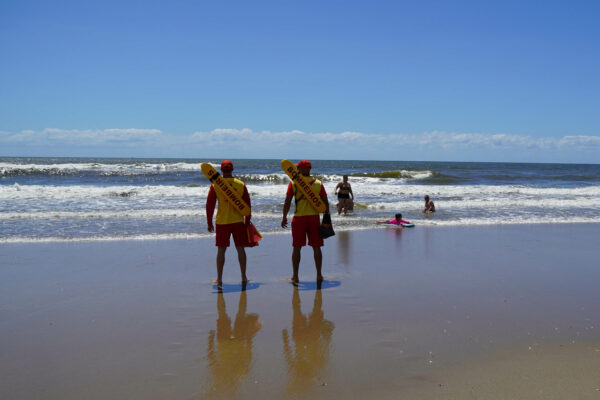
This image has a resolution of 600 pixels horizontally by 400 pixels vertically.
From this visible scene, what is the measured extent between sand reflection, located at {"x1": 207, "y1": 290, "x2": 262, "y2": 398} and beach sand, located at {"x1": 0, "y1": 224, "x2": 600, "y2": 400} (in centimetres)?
2

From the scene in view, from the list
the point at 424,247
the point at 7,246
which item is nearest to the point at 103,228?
the point at 7,246

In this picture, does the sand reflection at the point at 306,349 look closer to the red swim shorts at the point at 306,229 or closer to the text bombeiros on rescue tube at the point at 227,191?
the red swim shorts at the point at 306,229

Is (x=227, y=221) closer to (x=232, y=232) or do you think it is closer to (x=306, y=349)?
(x=232, y=232)

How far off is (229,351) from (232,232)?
2563 millimetres

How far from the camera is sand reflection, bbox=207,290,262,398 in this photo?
3354mm

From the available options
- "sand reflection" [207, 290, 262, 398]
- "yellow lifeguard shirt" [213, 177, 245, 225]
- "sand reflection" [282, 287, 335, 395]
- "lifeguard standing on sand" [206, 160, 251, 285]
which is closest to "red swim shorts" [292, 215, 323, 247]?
"lifeguard standing on sand" [206, 160, 251, 285]

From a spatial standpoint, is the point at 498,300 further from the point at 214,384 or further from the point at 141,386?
the point at 141,386

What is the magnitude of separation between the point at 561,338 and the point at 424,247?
4.86m

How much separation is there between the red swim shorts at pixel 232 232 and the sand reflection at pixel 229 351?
122cm

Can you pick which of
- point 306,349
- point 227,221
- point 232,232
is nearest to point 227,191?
point 227,221

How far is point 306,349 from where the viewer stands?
158 inches

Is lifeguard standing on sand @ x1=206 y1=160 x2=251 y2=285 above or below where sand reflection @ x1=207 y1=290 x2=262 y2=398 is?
above

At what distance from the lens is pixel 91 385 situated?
3375 mm

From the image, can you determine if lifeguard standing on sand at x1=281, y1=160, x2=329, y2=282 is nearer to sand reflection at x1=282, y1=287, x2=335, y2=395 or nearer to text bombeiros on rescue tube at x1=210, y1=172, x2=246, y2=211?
text bombeiros on rescue tube at x1=210, y1=172, x2=246, y2=211
